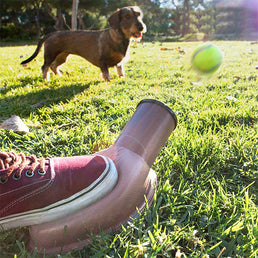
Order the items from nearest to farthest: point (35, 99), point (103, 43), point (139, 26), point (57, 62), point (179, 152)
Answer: point (179, 152) → point (35, 99) → point (139, 26) → point (103, 43) → point (57, 62)

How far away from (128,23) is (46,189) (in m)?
4.01

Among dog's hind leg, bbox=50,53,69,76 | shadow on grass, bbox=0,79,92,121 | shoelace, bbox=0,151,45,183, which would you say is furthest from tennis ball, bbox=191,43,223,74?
dog's hind leg, bbox=50,53,69,76

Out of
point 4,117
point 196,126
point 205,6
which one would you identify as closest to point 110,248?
point 196,126

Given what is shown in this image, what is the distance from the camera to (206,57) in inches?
91.1

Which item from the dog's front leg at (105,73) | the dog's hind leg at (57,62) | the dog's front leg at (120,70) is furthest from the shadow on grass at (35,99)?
the dog's hind leg at (57,62)

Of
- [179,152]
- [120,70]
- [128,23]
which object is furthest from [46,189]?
[128,23]

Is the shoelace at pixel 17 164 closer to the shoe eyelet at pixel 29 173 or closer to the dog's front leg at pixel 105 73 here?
the shoe eyelet at pixel 29 173

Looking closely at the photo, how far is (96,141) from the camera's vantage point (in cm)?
188

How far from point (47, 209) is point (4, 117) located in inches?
71.2

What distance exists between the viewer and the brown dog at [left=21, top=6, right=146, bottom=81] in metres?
4.54

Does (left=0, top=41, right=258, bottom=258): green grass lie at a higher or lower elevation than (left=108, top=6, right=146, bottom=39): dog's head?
lower

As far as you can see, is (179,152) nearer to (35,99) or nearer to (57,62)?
(35,99)

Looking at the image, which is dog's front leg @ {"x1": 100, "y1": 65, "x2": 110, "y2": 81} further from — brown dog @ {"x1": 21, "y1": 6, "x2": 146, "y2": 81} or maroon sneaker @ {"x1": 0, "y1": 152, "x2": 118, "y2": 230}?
maroon sneaker @ {"x1": 0, "y1": 152, "x2": 118, "y2": 230}

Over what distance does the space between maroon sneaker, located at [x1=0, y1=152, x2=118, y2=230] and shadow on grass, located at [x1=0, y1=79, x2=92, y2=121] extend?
163 cm
